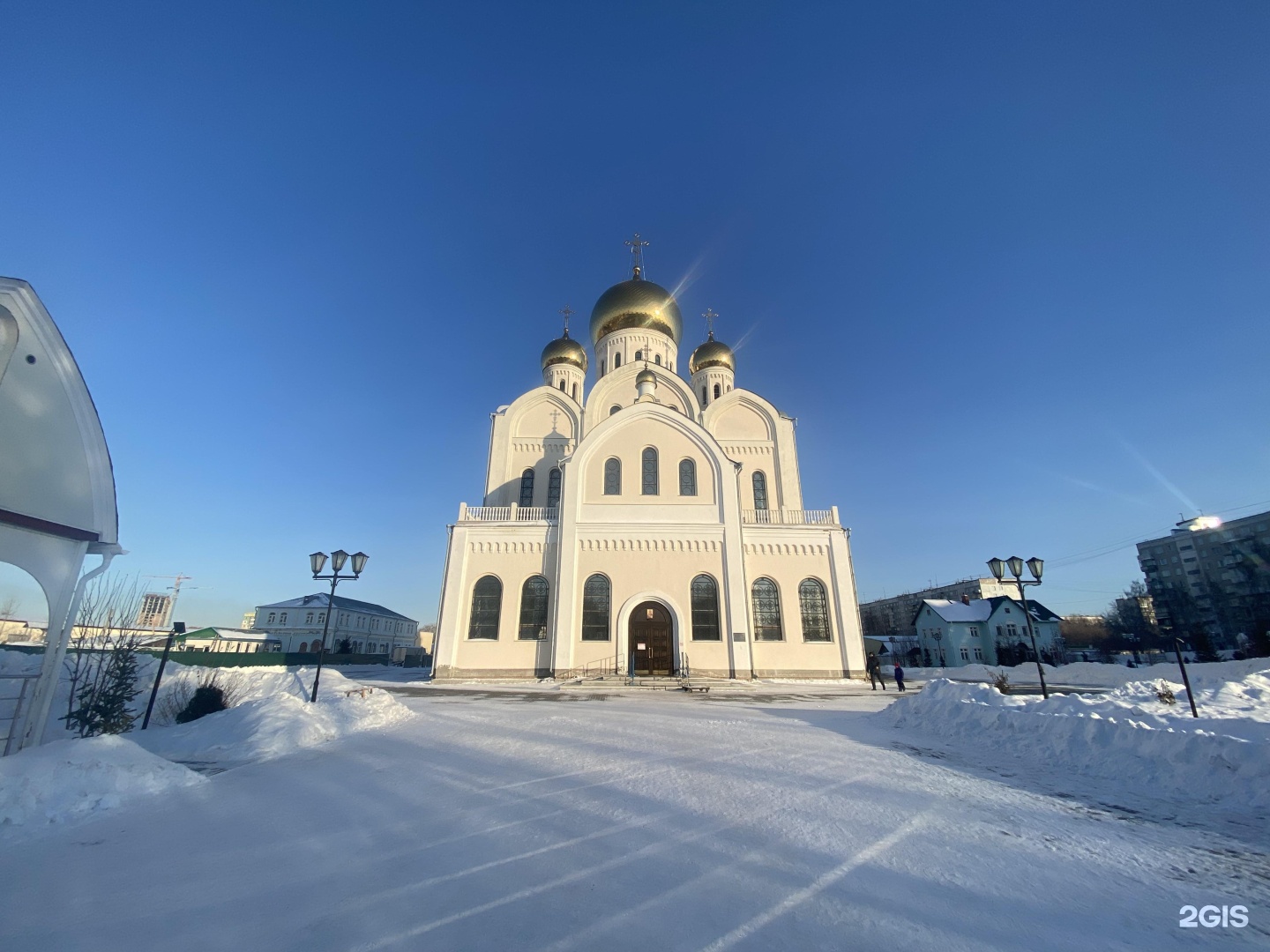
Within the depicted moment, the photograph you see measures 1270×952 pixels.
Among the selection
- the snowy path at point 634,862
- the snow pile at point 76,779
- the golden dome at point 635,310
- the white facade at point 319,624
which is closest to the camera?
the snowy path at point 634,862

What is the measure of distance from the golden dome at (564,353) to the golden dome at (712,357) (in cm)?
635

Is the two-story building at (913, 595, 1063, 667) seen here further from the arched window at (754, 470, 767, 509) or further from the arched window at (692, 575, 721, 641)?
the arched window at (692, 575, 721, 641)

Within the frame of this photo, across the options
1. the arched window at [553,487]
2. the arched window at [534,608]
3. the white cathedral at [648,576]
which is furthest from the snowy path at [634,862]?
the arched window at [553,487]

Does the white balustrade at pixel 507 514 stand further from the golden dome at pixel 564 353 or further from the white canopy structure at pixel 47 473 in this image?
the white canopy structure at pixel 47 473

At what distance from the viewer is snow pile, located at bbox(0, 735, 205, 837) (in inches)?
163

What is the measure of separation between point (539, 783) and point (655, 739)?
2633mm

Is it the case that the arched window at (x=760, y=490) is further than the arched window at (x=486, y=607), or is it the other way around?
the arched window at (x=760, y=490)

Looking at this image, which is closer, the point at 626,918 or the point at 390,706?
the point at 626,918

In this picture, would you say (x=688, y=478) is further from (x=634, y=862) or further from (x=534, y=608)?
(x=634, y=862)

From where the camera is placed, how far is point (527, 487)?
1014 inches

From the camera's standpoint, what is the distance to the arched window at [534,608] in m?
20.1

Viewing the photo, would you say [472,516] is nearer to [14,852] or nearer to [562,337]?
[562,337]

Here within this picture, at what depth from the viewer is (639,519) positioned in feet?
69.0

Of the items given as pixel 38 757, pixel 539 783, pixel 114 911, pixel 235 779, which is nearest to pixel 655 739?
pixel 539 783
